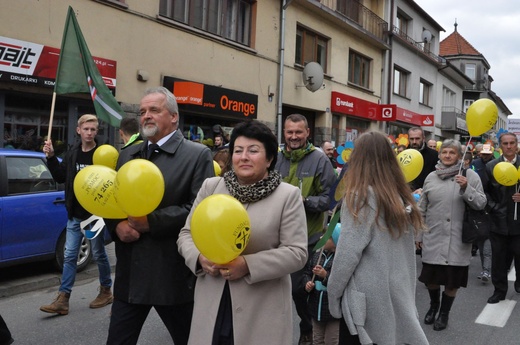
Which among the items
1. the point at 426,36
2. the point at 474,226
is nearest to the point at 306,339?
the point at 474,226

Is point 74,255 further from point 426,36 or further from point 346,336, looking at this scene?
point 426,36

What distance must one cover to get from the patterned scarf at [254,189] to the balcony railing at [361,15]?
54.9ft

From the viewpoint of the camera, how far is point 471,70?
173ft

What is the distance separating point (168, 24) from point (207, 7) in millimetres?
1829

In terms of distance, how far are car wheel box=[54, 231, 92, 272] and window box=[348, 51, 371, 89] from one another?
15510 millimetres

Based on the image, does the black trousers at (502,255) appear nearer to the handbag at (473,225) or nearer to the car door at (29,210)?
the handbag at (473,225)

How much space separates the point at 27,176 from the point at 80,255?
1.26 meters

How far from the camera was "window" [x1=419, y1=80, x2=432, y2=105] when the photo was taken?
1115 inches

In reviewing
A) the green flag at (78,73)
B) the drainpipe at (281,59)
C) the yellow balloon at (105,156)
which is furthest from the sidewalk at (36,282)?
the drainpipe at (281,59)

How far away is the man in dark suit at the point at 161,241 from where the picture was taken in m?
2.93

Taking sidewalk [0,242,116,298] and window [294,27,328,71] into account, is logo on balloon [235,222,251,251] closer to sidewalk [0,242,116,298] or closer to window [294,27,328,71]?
sidewalk [0,242,116,298]

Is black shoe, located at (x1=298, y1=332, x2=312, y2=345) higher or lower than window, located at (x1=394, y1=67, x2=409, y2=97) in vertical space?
lower

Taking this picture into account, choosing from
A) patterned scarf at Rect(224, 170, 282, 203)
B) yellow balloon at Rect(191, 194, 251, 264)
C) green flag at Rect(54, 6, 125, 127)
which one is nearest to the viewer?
yellow balloon at Rect(191, 194, 251, 264)

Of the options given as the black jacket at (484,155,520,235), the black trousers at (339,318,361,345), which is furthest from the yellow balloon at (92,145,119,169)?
the black jacket at (484,155,520,235)
